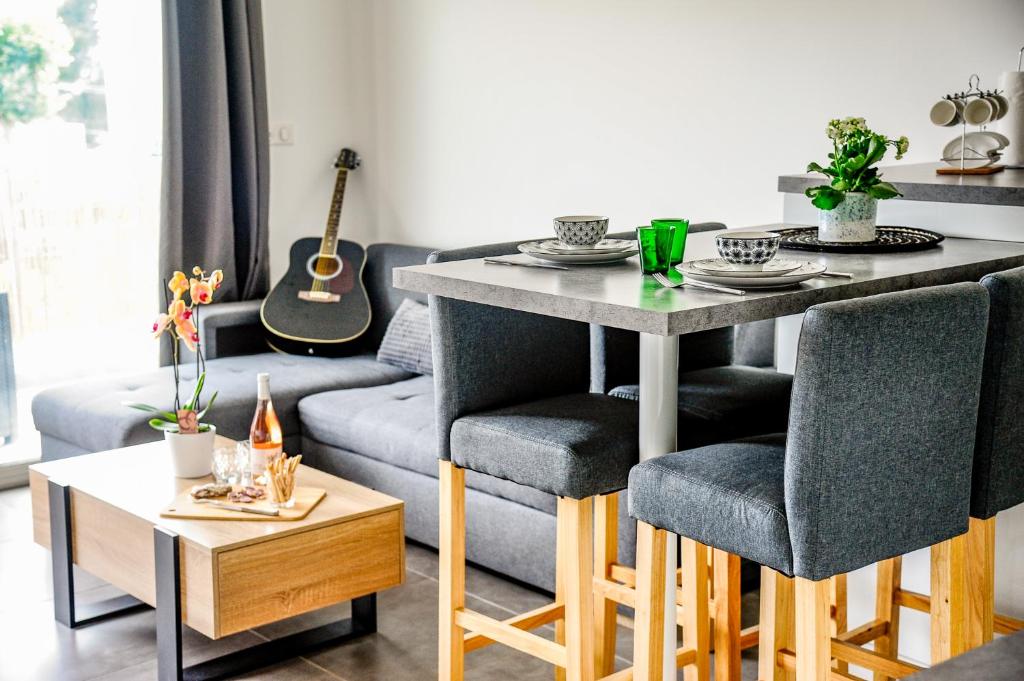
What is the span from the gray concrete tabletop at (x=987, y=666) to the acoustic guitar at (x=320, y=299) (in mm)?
3837

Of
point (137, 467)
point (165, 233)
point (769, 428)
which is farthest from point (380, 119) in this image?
point (769, 428)

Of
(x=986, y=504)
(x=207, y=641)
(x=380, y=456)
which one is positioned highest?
(x=986, y=504)

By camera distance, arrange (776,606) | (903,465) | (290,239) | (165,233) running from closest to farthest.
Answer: (903,465)
(776,606)
(165,233)
(290,239)

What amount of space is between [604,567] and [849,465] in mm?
931

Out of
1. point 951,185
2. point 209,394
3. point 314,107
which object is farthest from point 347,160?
point 951,185

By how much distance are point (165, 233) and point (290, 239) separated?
65 centimetres

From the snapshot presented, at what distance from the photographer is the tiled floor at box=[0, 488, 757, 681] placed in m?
2.91

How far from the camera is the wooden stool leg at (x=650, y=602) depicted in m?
2.05

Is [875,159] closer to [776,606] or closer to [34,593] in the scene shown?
[776,606]

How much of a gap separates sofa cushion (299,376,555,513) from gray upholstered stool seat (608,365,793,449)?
793mm

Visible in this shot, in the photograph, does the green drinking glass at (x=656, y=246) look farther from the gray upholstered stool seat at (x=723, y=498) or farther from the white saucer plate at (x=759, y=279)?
the gray upholstered stool seat at (x=723, y=498)

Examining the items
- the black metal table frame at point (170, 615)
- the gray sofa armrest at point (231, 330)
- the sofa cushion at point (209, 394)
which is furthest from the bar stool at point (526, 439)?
the gray sofa armrest at point (231, 330)

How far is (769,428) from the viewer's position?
8.26ft

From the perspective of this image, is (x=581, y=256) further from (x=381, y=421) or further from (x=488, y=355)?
(x=381, y=421)
